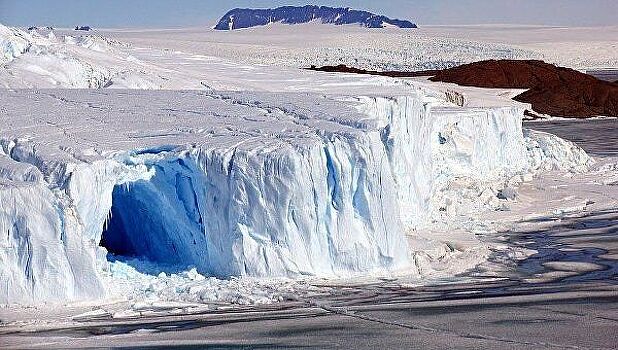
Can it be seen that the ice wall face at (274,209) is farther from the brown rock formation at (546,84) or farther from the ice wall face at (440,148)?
the brown rock formation at (546,84)

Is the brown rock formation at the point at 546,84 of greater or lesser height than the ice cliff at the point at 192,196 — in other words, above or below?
above

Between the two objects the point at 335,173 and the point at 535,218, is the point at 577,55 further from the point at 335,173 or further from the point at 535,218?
the point at 335,173

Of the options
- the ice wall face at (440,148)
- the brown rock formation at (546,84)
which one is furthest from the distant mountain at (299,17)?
the ice wall face at (440,148)

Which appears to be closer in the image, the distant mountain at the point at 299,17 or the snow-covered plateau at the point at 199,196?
the snow-covered plateau at the point at 199,196

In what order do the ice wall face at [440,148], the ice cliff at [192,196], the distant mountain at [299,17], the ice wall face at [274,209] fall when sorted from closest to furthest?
the ice cliff at [192,196] < the ice wall face at [274,209] < the ice wall face at [440,148] < the distant mountain at [299,17]

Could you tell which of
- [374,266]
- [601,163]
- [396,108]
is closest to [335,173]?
[374,266]

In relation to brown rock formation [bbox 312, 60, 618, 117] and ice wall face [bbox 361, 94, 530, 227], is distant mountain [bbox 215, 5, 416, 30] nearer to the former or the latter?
brown rock formation [bbox 312, 60, 618, 117]
